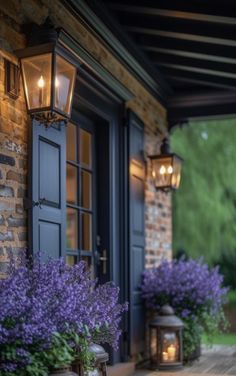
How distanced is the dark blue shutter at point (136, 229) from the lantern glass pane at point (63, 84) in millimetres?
1936

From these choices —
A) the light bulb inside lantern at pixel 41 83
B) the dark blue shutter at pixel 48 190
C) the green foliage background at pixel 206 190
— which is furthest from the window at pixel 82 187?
the green foliage background at pixel 206 190

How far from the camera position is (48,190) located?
12.8ft

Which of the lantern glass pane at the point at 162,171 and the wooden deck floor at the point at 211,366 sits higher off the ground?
the lantern glass pane at the point at 162,171

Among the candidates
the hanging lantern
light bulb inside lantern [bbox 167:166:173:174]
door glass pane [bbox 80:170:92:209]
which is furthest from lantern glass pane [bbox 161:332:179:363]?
light bulb inside lantern [bbox 167:166:173:174]

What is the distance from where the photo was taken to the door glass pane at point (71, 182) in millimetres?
5004

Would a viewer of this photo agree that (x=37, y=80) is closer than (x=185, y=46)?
Yes

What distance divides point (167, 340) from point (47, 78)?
2.84 metres

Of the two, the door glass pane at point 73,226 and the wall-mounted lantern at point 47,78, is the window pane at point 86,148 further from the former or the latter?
the wall-mounted lantern at point 47,78

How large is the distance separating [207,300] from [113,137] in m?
1.74

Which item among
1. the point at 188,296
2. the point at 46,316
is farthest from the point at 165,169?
the point at 46,316

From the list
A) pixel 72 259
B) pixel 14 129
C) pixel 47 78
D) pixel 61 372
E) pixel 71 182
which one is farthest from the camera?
pixel 71 182

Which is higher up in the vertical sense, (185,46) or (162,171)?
(185,46)

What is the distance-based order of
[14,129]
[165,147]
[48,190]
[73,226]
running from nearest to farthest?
1. [14,129]
2. [48,190]
3. [165,147]
4. [73,226]

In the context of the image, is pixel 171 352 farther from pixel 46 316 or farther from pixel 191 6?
pixel 191 6
